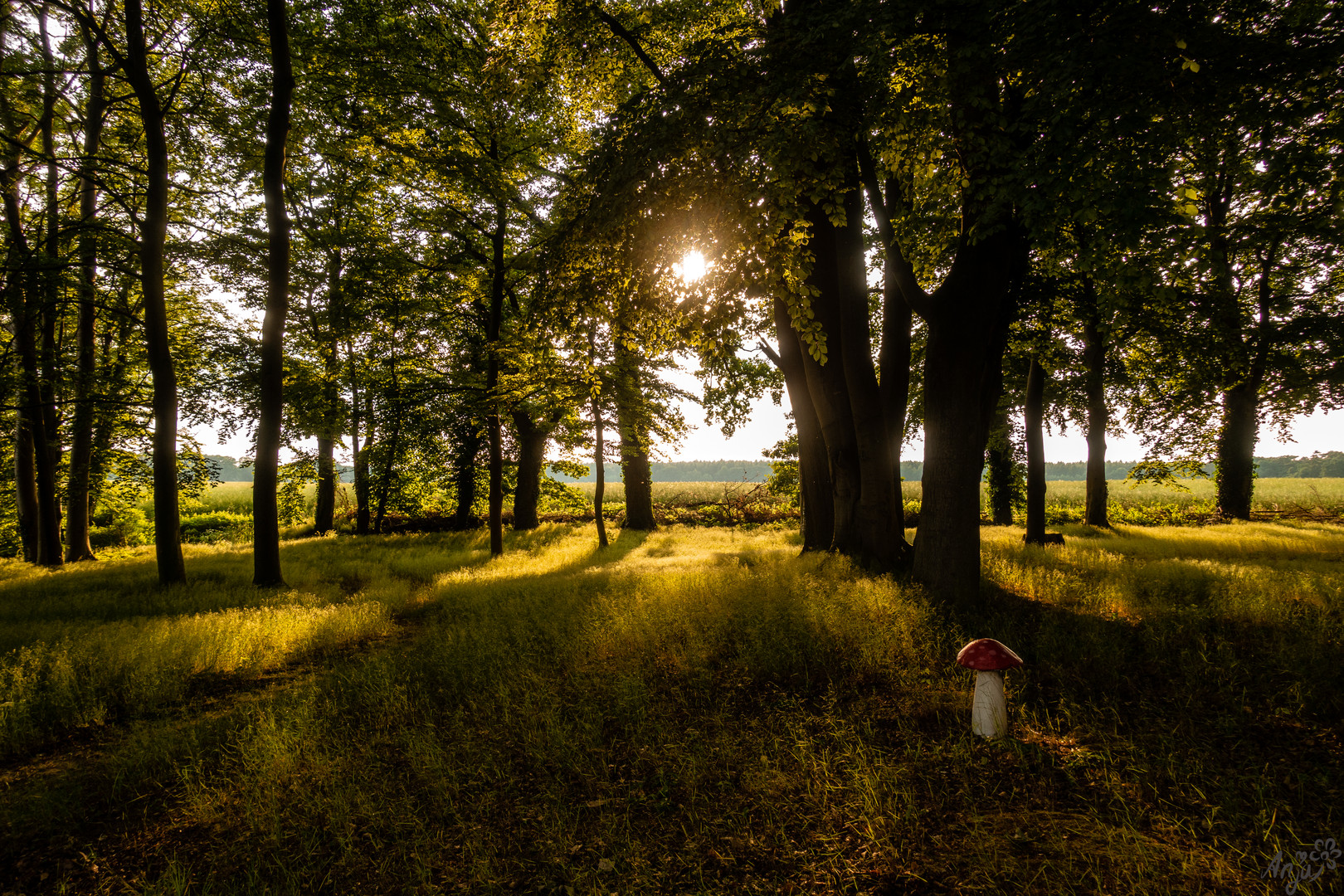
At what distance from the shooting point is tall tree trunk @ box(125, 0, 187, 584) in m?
9.20

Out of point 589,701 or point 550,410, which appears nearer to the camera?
point 589,701

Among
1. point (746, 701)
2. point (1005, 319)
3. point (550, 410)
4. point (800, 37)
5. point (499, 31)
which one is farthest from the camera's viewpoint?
point (550, 410)

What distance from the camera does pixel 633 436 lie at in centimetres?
1664

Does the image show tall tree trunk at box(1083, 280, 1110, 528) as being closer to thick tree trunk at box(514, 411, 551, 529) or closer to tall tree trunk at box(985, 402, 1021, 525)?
tall tree trunk at box(985, 402, 1021, 525)

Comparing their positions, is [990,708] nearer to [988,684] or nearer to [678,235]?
[988,684]

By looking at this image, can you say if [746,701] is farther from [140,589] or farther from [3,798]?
[140,589]

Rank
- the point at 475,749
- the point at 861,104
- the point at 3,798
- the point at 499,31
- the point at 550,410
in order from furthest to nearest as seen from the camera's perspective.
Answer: the point at 550,410, the point at 499,31, the point at 861,104, the point at 475,749, the point at 3,798

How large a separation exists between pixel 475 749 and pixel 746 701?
2314mm

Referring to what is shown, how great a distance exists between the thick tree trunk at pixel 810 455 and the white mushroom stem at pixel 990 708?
6.86 m

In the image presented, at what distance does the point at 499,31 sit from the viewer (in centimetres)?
922

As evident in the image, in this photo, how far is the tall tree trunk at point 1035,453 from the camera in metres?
13.2

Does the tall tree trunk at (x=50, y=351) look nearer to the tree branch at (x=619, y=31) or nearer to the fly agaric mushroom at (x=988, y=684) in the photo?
the tree branch at (x=619, y=31)

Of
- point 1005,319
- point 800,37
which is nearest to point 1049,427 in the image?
point 1005,319

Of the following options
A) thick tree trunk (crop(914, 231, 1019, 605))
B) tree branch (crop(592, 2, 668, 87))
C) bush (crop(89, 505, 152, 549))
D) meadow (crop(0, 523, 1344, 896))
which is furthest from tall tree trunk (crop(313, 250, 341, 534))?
thick tree trunk (crop(914, 231, 1019, 605))
